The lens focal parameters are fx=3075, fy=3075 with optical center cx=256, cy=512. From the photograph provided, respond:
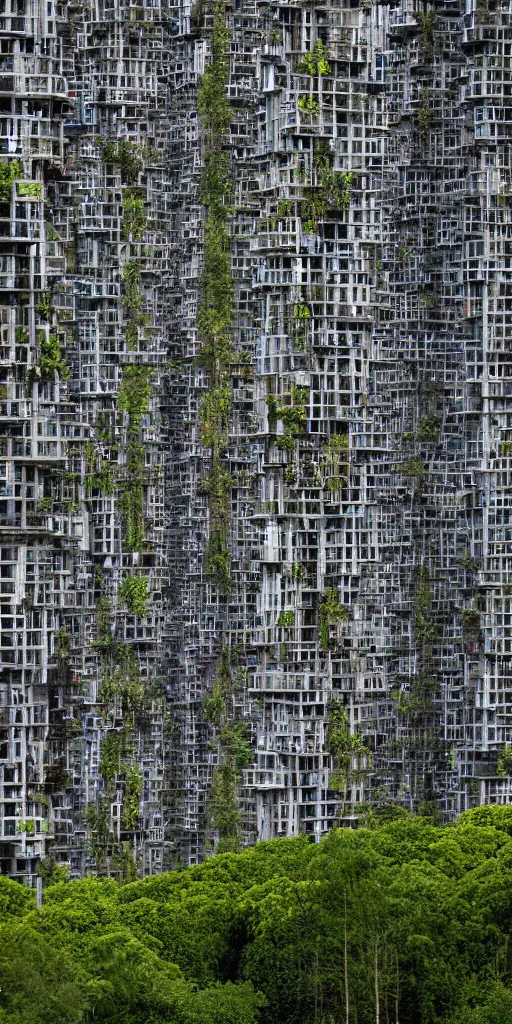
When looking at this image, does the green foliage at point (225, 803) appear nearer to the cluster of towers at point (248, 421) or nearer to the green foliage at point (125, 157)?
the cluster of towers at point (248, 421)

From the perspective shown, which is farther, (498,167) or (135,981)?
(498,167)

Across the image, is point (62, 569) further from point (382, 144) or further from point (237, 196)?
point (237, 196)

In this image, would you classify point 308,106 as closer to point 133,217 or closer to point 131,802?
point 133,217

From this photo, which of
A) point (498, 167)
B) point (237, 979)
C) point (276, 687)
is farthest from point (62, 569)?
point (498, 167)

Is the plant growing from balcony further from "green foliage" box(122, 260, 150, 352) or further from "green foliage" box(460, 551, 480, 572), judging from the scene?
"green foliage" box(122, 260, 150, 352)

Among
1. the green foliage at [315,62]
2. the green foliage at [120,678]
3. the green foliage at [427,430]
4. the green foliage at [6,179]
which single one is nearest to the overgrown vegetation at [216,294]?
the green foliage at [120,678]

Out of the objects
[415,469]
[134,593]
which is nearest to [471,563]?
[415,469]
